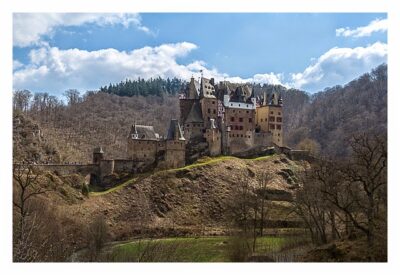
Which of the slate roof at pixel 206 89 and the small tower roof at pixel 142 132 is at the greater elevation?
the slate roof at pixel 206 89

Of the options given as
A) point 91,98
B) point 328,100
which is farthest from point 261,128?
point 91,98

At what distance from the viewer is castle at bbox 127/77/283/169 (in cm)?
6650

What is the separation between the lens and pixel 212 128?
231 ft

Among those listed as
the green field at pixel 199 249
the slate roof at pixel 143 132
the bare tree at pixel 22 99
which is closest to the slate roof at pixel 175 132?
the slate roof at pixel 143 132

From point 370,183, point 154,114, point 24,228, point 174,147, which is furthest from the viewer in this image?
point 154,114

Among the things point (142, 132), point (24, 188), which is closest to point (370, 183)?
point (24, 188)

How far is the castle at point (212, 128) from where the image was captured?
66.5 metres

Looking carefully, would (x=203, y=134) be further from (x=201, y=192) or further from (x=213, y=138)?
(x=201, y=192)

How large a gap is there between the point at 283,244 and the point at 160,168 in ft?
98.5

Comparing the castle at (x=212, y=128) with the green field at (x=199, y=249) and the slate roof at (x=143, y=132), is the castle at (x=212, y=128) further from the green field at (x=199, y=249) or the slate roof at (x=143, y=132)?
the green field at (x=199, y=249)

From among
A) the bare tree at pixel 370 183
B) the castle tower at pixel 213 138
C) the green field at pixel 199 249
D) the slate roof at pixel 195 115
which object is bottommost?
A: the green field at pixel 199 249

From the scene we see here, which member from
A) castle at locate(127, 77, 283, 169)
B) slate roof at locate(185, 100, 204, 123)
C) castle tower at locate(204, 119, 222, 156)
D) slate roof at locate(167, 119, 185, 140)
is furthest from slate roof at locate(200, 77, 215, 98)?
slate roof at locate(167, 119, 185, 140)

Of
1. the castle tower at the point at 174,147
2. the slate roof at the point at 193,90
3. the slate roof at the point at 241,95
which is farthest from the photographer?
the slate roof at the point at 241,95

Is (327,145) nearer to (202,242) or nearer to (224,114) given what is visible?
(224,114)
